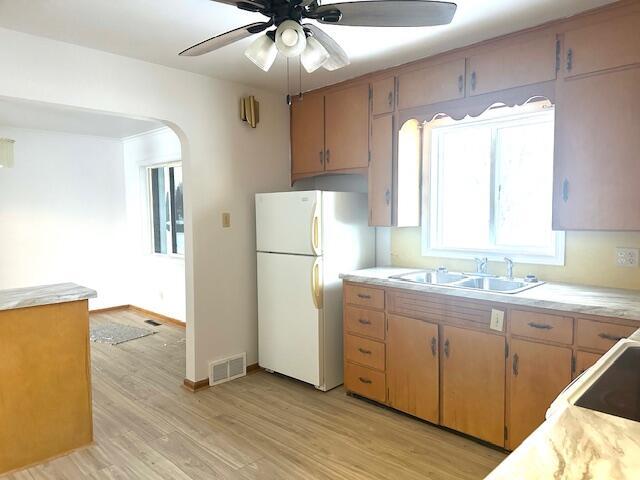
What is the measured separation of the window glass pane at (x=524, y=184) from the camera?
9.43ft

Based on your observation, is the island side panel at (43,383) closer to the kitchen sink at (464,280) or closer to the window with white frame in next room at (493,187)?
the kitchen sink at (464,280)

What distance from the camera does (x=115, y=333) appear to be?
Answer: 4957 mm

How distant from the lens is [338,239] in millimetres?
3375

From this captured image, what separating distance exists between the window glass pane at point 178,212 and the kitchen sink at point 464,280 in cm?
320

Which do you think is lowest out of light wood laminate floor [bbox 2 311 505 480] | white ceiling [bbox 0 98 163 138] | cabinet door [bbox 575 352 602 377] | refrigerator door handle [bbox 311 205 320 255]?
light wood laminate floor [bbox 2 311 505 480]

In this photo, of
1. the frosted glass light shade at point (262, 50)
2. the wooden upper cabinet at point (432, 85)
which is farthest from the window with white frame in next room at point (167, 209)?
the frosted glass light shade at point (262, 50)

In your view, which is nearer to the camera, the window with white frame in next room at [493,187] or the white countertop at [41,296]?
the white countertop at [41,296]

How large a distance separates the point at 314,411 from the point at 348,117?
2.20 meters

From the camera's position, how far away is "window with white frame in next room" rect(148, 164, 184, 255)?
537 cm

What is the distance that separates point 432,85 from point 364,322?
167cm

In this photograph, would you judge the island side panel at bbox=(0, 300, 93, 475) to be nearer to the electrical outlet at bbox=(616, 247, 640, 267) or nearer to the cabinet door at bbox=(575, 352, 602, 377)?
the cabinet door at bbox=(575, 352, 602, 377)

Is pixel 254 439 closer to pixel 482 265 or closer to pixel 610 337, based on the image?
pixel 482 265

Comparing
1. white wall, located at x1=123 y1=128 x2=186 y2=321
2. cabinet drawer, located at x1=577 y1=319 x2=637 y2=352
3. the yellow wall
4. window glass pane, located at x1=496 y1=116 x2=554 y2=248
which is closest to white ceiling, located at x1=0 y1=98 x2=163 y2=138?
white wall, located at x1=123 y1=128 x2=186 y2=321

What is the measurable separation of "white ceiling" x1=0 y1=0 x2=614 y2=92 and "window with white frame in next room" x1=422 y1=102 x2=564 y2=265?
63cm
